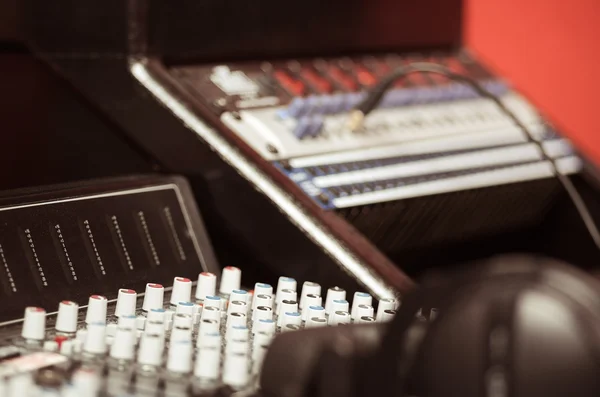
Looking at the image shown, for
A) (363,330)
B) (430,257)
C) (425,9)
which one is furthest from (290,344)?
(425,9)

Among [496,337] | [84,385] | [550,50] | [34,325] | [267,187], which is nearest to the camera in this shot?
A: [496,337]

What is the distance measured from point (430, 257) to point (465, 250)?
12cm

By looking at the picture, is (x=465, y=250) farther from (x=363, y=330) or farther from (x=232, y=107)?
(x=363, y=330)

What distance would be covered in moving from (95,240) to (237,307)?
26 cm

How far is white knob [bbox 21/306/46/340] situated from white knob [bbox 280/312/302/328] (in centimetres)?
29

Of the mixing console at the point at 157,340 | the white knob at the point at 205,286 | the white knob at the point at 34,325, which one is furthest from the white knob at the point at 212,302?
the white knob at the point at 34,325

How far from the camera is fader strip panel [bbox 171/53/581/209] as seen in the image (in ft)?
5.55

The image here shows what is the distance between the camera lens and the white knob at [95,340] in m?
1.15

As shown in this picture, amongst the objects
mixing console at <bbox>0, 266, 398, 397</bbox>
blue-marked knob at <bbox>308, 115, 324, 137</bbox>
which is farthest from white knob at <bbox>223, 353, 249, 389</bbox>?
blue-marked knob at <bbox>308, 115, 324, 137</bbox>

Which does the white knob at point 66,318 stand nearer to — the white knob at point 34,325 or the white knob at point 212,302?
the white knob at point 34,325

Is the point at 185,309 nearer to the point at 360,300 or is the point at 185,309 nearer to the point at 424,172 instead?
the point at 360,300

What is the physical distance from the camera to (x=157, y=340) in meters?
1.14

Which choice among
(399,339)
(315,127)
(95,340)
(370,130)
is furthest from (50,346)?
(370,130)

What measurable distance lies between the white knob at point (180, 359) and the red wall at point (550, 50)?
2.34 meters
